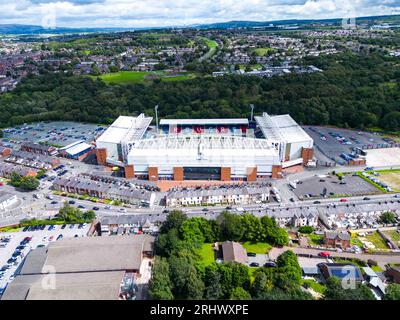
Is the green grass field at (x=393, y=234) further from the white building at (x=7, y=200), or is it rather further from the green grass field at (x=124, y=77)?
the green grass field at (x=124, y=77)

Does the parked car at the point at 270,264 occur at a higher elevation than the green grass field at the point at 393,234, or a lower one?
higher

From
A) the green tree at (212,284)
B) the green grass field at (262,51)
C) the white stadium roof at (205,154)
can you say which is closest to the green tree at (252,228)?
the green tree at (212,284)

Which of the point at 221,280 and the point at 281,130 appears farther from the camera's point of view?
the point at 281,130

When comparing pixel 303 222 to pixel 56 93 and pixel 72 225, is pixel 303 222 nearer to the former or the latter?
pixel 72 225

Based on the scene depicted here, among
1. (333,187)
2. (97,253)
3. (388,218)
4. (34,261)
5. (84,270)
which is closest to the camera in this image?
(84,270)

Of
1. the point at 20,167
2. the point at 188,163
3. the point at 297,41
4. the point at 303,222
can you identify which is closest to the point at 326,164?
the point at 303,222

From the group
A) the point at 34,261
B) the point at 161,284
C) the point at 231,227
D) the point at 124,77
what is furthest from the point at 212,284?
the point at 124,77

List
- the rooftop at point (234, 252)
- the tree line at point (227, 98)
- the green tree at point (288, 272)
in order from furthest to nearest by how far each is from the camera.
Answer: the tree line at point (227, 98) < the rooftop at point (234, 252) < the green tree at point (288, 272)

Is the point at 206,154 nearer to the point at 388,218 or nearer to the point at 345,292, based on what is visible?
the point at 388,218
